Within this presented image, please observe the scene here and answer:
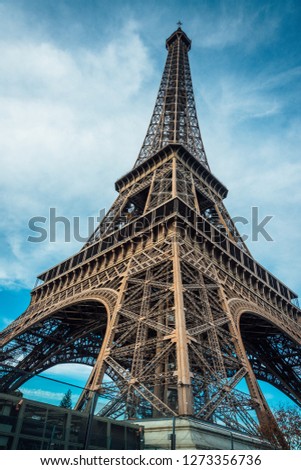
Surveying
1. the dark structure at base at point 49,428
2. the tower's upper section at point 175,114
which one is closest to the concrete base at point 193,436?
the dark structure at base at point 49,428

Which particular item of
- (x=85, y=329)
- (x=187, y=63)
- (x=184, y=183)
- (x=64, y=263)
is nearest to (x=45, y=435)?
(x=85, y=329)

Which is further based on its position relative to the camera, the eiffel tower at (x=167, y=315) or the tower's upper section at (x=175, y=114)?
the tower's upper section at (x=175, y=114)

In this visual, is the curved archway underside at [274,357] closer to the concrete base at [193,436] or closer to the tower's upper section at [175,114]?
the concrete base at [193,436]

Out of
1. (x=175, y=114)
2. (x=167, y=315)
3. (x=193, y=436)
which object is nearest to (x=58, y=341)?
(x=167, y=315)

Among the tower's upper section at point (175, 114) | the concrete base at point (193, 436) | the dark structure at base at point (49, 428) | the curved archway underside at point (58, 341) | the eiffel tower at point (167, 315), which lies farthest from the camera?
the tower's upper section at point (175, 114)

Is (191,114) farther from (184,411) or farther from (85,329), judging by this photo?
(184,411)
